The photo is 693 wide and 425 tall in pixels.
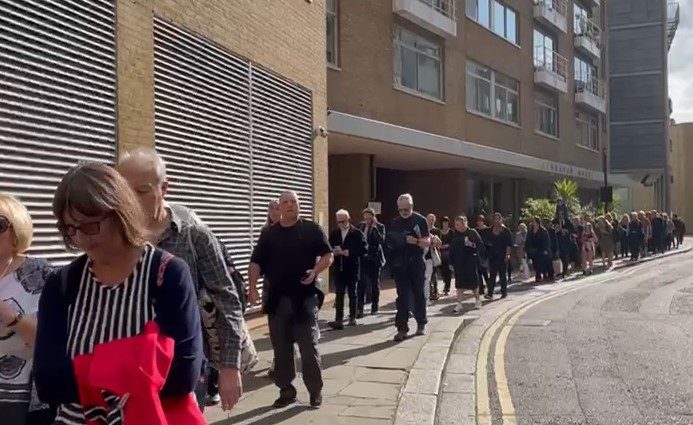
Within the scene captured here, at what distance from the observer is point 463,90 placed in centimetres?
2434

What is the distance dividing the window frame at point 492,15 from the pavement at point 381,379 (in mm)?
16422

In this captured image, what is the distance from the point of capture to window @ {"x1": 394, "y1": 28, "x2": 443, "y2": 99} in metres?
20.7

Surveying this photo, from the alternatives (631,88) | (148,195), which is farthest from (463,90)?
(631,88)

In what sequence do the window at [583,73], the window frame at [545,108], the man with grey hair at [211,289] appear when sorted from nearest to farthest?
the man with grey hair at [211,289] → the window frame at [545,108] → the window at [583,73]

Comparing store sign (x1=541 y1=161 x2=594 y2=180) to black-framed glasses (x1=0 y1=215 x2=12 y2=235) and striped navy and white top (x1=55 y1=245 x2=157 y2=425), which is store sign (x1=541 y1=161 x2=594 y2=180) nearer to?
black-framed glasses (x1=0 y1=215 x2=12 y2=235)

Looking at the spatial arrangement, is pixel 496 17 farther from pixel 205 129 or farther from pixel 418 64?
pixel 205 129

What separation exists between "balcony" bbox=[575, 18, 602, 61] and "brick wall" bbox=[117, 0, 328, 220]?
1036 inches

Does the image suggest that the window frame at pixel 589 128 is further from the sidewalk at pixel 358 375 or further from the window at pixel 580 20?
the sidewalk at pixel 358 375

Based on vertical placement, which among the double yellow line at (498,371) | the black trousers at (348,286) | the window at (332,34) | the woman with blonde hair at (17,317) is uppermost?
the window at (332,34)

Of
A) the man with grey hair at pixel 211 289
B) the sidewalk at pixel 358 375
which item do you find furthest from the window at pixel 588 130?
the man with grey hair at pixel 211 289

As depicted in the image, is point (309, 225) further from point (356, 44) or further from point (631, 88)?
point (631, 88)

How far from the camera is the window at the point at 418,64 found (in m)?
20.7

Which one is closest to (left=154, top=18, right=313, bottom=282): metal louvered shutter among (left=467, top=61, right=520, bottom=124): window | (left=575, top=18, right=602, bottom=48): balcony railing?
(left=467, top=61, right=520, bottom=124): window

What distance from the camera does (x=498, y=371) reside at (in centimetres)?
786
